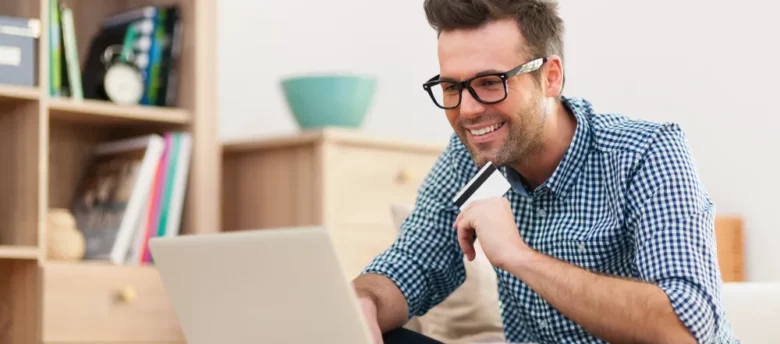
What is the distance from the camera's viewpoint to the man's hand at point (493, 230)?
1588 millimetres

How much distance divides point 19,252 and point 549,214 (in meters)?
1.33

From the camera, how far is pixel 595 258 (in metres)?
1.71

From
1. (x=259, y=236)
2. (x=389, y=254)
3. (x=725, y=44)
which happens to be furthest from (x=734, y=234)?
A: (x=259, y=236)

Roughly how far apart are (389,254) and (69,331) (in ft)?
3.49

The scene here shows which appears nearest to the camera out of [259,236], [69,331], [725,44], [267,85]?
[259,236]

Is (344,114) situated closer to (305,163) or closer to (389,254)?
(305,163)

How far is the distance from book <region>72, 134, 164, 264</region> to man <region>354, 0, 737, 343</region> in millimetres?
1098

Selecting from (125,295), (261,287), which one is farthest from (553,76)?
(125,295)

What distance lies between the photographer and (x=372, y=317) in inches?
65.4

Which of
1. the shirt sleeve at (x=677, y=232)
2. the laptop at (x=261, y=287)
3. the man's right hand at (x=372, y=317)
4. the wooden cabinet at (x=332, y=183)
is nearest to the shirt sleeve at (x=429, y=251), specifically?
the man's right hand at (x=372, y=317)

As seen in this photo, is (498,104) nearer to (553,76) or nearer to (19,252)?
(553,76)

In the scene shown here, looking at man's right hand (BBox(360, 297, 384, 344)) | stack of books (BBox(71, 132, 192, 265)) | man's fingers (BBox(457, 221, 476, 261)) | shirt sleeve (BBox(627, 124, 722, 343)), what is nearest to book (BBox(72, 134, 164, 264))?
stack of books (BBox(71, 132, 192, 265))

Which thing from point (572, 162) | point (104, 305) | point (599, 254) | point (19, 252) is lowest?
point (104, 305)

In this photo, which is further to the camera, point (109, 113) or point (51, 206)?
point (51, 206)
